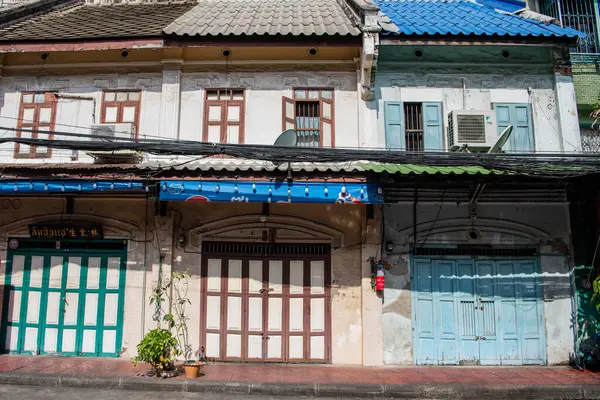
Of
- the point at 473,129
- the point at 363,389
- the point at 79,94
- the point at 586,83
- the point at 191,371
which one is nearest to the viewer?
the point at 363,389

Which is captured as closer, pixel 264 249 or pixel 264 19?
pixel 264 249

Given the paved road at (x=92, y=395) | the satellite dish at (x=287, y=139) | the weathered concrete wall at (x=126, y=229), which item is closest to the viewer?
the paved road at (x=92, y=395)

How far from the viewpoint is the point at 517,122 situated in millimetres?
9055

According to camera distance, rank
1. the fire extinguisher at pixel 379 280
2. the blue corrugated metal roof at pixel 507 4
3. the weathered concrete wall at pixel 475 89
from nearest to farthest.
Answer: the fire extinguisher at pixel 379 280 → the weathered concrete wall at pixel 475 89 → the blue corrugated metal roof at pixel 507 4

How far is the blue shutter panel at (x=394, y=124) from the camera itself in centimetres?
898

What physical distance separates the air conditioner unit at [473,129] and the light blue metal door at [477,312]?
2.41 m

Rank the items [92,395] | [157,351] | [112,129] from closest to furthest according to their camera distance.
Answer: [92,395] → [157,351] → [112,129]

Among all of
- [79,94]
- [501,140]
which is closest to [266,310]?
[501,140]

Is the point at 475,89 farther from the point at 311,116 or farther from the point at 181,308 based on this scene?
the point at 181,308

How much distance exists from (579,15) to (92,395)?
1391 cm

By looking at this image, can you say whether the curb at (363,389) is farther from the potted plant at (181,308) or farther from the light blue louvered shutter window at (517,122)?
the light blue louvered shutter window at (517,122)

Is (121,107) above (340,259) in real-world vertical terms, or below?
above

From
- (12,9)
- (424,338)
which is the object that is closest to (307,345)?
(424,338)

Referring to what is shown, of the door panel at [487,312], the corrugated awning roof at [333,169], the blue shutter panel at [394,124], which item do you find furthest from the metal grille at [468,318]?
the blue shutter panel at [394,124]
